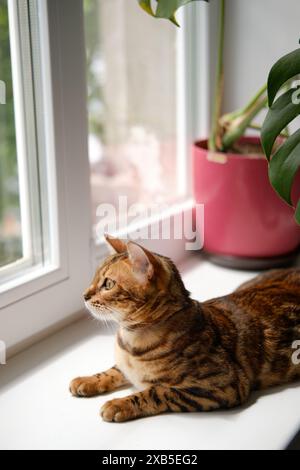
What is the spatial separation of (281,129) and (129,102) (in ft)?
4.63

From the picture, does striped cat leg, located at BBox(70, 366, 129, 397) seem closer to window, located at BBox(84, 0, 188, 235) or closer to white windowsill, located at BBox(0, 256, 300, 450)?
white windowsill, located at BBox(0, 256, 300, 450)

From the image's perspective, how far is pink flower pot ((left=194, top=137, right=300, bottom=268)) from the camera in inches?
50.3

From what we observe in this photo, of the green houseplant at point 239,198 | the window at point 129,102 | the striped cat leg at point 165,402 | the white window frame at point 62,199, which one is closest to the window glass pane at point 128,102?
the window at point 129,102

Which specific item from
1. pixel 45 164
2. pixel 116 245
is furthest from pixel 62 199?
pixel 116 245

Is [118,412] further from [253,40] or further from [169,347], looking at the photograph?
[253,40]

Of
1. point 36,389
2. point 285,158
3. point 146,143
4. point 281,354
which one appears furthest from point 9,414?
point 146,143

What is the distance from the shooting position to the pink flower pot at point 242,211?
128cm

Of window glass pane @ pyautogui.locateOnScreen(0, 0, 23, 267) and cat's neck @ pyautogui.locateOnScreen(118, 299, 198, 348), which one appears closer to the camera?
cat's neck @ pyautogui.locateOnScreen(118, 299, 198, 348)

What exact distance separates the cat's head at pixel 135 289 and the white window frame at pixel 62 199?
0.59ft

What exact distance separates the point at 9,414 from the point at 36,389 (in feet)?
0.25

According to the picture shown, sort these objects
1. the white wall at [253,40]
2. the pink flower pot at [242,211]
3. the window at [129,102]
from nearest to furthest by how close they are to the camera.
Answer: the pink flower pot at [242,211], the white wall at [253,40], the window at [129,102]

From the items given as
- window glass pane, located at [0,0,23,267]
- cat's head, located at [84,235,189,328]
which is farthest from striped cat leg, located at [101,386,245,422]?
window glass pane, located at [0,0,23,267]

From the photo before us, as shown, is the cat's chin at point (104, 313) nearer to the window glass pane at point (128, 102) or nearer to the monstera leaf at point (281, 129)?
the monstera leaf at point (281, 129)

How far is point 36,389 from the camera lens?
0.96 m
